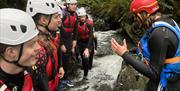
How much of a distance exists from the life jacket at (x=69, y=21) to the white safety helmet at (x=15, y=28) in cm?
585

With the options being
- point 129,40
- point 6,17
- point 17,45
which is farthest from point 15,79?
point 129,40

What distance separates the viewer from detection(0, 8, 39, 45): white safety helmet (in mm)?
2727

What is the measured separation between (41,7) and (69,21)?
447cm

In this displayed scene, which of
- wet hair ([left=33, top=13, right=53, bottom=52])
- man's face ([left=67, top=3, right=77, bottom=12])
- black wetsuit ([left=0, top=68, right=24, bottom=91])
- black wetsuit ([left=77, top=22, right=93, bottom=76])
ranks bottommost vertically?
black wetsuit ([left=77, top=22, right=93, bottom=76])

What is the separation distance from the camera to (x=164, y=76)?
13.1 feet

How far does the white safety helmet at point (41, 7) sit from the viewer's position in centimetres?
430

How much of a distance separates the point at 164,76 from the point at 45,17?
1724 mm

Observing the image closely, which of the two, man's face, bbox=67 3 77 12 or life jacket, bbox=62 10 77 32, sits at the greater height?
man's face, bbox=67 3 77 12

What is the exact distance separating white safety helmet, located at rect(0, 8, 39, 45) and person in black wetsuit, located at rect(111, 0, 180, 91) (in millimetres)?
1390

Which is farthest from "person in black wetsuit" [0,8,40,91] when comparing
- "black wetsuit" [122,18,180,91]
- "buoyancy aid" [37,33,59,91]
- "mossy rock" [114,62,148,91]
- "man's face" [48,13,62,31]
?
"mossy rock" [114,62,148,91]

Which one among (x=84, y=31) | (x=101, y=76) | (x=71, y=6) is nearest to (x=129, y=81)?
(x=101, y=76)

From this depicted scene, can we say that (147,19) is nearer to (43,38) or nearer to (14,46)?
(43,38)

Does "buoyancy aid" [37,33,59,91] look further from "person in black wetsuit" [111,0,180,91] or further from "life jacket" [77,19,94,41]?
"life jacket" [77,19,94,41]

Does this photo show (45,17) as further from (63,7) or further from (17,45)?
(63,7)
